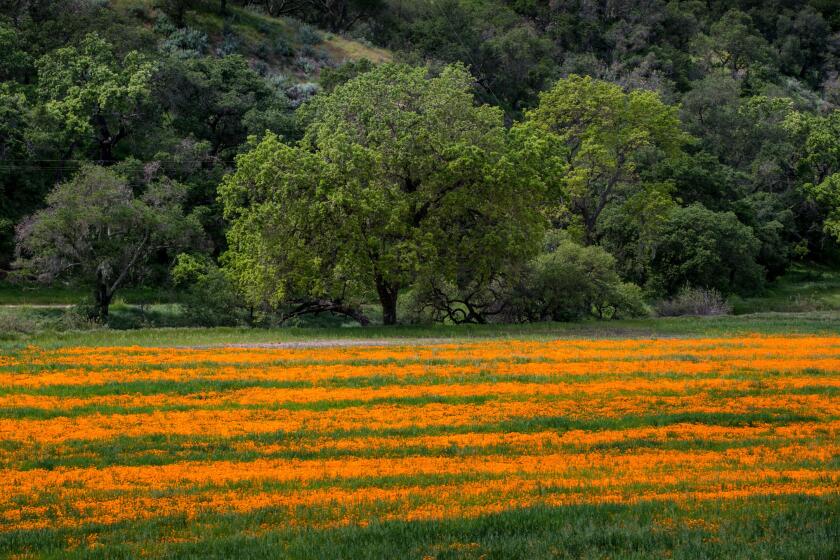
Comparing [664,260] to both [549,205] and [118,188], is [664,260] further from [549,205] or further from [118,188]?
[118,188]

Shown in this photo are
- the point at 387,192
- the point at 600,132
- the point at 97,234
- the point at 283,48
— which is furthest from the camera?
the point at 283,48

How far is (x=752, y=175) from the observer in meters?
92.1

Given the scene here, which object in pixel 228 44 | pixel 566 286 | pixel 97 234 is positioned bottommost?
pixel 566 286

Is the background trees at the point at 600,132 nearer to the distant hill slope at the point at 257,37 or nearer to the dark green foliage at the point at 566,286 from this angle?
the dark green foliage at the point at 566,286

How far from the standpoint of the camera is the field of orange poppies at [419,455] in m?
12.4

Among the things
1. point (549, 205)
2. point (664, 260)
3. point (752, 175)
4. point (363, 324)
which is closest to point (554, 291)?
point (549, 205)

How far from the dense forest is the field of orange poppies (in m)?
14.4

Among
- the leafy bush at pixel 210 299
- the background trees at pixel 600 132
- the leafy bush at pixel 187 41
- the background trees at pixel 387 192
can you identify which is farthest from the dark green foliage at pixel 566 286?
the leafy bush at pixel 187 41

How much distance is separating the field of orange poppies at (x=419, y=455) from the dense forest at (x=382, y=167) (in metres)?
14.4

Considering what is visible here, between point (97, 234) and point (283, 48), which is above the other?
point (283, 48)

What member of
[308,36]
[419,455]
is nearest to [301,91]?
[308,36]

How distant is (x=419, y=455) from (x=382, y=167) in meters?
30.3

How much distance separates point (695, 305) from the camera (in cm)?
6150

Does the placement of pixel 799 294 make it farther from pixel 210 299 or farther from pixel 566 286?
pixel 210 299
